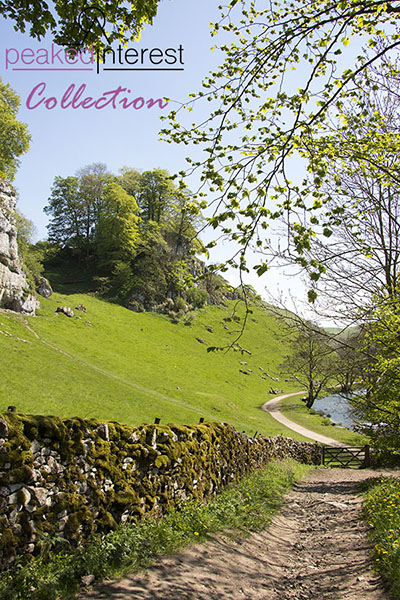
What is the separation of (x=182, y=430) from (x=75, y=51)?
801cm

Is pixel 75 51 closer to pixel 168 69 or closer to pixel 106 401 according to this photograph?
pixel 168 69

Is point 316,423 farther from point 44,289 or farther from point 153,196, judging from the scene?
point 153,196

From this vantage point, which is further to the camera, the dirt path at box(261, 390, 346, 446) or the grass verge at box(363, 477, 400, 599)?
the dirt path at box(261, 390, 346, 446)

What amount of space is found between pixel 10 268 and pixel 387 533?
37.1m

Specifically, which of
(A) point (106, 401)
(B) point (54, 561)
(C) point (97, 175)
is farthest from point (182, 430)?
(C) point (97, 175)

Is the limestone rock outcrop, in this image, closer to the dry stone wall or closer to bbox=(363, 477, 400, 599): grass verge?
the dry stone wall

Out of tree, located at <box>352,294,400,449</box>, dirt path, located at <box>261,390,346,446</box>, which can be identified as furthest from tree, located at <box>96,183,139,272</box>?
tree, located at <box>352,294,400,449</box>

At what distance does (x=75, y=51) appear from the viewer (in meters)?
6.20

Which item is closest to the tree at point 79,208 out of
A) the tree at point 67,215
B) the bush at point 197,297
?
the tree at point 67,215

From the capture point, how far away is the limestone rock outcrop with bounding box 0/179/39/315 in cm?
3319

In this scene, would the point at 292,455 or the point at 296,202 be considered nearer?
the point at 296,202

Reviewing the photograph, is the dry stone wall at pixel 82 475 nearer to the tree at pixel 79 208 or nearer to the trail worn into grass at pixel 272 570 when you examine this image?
the trail worn into grass at pixel 272 570

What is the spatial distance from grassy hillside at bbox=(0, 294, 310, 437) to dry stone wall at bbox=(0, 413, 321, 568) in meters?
2.90

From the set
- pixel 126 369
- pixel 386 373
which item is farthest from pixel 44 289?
pixel 386 373
